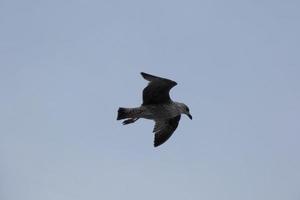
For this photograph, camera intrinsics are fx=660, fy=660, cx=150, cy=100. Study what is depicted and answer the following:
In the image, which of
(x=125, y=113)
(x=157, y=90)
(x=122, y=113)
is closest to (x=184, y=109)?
(x=157, y=90)

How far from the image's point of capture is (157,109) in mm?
26391

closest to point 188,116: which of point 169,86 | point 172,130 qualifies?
point 172,130

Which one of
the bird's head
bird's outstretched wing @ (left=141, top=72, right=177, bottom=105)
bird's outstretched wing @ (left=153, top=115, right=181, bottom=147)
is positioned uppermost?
bird's outstretched wing @ (left=141, top=72, right=177, bottom=105)

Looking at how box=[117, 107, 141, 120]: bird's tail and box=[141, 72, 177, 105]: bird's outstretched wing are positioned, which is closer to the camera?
box=[117, 107, 141, 120]: bird's tail

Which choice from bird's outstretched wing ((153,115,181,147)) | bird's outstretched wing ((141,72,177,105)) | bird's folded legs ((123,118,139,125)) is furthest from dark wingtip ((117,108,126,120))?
bird's outstretched wing ((153,115,181,147))

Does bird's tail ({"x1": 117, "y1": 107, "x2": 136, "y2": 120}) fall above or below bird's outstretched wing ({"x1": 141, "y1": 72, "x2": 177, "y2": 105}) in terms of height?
below

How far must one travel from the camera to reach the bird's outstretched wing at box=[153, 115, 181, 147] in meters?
27.9

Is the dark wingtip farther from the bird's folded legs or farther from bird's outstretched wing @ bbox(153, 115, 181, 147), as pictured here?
bird's outstretched wing @ bbox(153, 115, 181, 147)

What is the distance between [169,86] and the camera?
26.0 m

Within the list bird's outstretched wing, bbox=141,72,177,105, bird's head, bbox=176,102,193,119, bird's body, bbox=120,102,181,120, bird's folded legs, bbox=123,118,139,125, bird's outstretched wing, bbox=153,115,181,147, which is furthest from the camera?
bird's outstretched wing, bbox=153,115,181,147

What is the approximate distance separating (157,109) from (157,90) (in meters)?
0.82

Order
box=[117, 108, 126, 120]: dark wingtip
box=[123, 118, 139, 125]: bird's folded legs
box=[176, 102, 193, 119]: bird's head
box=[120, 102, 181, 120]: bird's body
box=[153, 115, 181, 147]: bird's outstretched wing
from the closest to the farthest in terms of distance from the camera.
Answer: box=[117, 108, 126, 120]: dark wingtip < box=[120, 102, 181, 120]: bird's body < box=[123, 118, 139, 125]: bird's folded legs < box=[176, 102, 193, 119]: bird's head < box=[153, 115, 181, 147]: bird's outstretched wing

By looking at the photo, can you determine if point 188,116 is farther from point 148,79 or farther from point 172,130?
point 148,79

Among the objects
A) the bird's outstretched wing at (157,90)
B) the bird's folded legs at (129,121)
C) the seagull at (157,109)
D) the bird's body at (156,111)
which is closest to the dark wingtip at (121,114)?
the seagull at (157,109)
